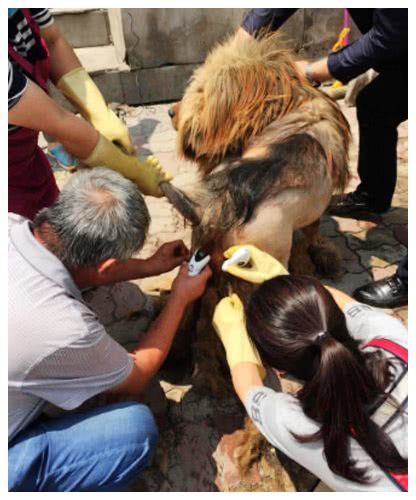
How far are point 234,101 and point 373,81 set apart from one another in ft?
3.91

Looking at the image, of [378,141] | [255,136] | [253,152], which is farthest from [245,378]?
[378,141]

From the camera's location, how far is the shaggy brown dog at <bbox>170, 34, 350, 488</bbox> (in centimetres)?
201

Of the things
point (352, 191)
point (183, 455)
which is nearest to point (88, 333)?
point (183, 455)

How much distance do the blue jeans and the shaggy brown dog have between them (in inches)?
20.3

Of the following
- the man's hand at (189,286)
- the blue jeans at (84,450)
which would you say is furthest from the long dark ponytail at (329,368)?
the blue jeans at (84,450)

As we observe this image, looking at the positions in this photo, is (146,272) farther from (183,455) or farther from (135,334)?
(183,455)

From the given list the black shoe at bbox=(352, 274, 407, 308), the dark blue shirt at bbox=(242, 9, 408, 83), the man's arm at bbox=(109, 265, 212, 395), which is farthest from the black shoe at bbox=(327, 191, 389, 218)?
the man's arm at bbox=(109, 265, 212, 395)

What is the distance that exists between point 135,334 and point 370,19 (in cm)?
223

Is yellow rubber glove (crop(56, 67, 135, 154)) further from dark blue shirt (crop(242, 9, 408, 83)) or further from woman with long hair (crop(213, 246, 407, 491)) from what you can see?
woman with long hair (crop(213, 246, 407, 491))

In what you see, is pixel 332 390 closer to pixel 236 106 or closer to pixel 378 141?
pixel 236 106

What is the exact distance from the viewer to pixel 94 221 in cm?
163

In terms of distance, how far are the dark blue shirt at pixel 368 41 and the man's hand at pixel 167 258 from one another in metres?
1.24

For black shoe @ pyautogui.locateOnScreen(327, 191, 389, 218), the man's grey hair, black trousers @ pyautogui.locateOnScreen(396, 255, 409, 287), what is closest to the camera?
the man's grey hair

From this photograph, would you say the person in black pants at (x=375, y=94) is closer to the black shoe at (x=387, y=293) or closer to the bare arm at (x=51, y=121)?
the black shoe at (x=387, y=293)
